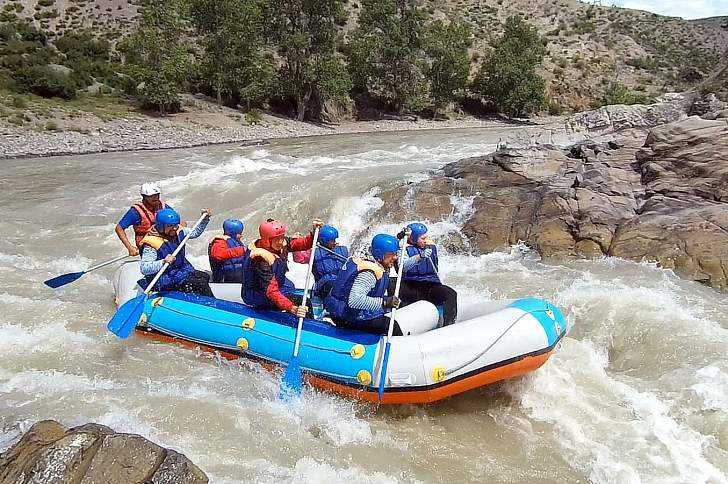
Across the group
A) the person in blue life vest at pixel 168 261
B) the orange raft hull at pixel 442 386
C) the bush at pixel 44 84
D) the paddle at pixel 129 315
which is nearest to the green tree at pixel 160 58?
the bush at pixel 44 84

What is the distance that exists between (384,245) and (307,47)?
28.4 metres

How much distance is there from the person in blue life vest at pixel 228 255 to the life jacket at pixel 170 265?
0.46 metres

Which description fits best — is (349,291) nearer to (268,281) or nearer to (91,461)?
(268,281)

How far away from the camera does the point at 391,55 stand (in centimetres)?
3538

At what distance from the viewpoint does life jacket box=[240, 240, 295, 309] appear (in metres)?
5.32

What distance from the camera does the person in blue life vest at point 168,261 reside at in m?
5.90

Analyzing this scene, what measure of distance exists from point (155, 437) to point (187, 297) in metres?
1.90

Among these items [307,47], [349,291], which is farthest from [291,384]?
[307,47]

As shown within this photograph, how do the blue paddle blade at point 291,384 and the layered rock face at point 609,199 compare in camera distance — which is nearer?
the blue paddle blade at point 291,384

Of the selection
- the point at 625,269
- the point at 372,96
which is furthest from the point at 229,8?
the point at 625,269

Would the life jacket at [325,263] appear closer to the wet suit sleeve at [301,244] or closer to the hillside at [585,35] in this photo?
the wet suit sleeve at [301,244]

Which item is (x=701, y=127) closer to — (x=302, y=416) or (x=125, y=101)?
(x=302, y=416)

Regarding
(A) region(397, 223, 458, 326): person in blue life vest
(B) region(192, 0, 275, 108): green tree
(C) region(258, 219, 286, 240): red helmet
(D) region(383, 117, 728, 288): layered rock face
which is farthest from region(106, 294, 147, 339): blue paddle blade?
(B) region(192, 0, 275, 108): green tree

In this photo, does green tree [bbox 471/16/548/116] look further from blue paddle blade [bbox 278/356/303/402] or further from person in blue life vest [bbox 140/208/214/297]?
blue paddle blade [bbox 278/356/303/402]
